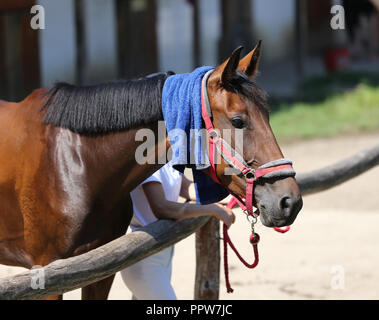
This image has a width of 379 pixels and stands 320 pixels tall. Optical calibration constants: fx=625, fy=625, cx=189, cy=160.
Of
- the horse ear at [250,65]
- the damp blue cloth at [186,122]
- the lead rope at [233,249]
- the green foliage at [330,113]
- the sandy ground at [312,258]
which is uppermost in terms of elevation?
the horse ear at [250,65]

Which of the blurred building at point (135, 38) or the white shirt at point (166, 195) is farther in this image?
the blurred building at point (135, 38)

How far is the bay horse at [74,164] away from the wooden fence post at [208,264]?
1114mm

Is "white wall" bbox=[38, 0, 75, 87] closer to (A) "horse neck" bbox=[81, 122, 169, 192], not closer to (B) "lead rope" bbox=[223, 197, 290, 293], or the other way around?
(B) "lead rope" bbox=[223, 197, 290, 293]

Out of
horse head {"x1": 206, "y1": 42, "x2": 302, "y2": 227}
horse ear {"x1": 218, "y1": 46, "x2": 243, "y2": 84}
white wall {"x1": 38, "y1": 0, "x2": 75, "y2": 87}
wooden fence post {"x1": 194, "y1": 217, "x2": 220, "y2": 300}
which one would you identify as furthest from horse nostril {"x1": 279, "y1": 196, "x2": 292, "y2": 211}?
white wall {"x1": 38, "y1": 0, "x2": 75, "y2": 87}

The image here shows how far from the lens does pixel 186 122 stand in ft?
7.68

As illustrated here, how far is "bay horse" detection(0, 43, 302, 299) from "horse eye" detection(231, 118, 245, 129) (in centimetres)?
16

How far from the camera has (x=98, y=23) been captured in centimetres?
1221

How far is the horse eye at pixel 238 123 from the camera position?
88.9 inches

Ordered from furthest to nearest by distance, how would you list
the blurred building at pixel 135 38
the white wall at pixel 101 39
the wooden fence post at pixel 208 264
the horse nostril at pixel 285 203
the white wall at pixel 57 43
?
the white wall at pixel 101 39, the blurred building at pixel 135 38, the white wall at pixel 57 43, the wooden fence post at pixel 208 264, the horse nostril at pixel 285 203

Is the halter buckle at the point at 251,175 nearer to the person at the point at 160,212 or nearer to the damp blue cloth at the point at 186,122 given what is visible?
the damp blue cloth at the point at 186,122

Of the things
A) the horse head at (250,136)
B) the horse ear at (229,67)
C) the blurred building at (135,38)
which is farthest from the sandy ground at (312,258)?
the blurred building at (135,38)

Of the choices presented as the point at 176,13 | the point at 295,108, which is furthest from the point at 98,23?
the point at 295,108

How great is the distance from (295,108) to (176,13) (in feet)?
10.9
